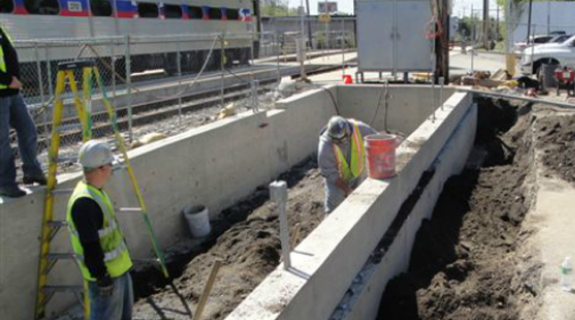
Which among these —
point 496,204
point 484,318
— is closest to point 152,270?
point 484,318

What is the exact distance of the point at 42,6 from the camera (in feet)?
50.3

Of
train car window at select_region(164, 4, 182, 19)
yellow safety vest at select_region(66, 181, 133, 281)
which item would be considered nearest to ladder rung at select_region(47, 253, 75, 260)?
yellow safety vest at select_region(66, 181, 133, 281)

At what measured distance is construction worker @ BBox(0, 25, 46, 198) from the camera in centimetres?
547

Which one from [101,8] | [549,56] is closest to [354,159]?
[101,8]

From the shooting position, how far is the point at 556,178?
8.09 metres

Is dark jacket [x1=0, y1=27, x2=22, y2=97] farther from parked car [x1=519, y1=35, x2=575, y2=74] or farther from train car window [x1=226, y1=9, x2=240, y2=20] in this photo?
train car window [x1=226, y1=9, x2=240, y2=20]

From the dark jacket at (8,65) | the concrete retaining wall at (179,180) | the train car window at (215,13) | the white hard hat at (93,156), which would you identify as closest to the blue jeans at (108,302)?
the white hard hat at (93,156)

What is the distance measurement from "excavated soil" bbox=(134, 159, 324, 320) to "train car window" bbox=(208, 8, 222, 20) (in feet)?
52.7

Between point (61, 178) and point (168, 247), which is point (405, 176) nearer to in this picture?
point (168, 247)

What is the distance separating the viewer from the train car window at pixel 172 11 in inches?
828

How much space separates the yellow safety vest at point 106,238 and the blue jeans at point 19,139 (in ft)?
5.34

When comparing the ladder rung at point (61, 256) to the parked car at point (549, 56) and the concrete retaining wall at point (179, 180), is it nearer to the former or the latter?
the concrete retaining wall at point (179, 180)

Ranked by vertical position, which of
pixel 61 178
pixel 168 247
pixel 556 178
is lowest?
pixel 168 247

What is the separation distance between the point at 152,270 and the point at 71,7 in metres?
12.0
